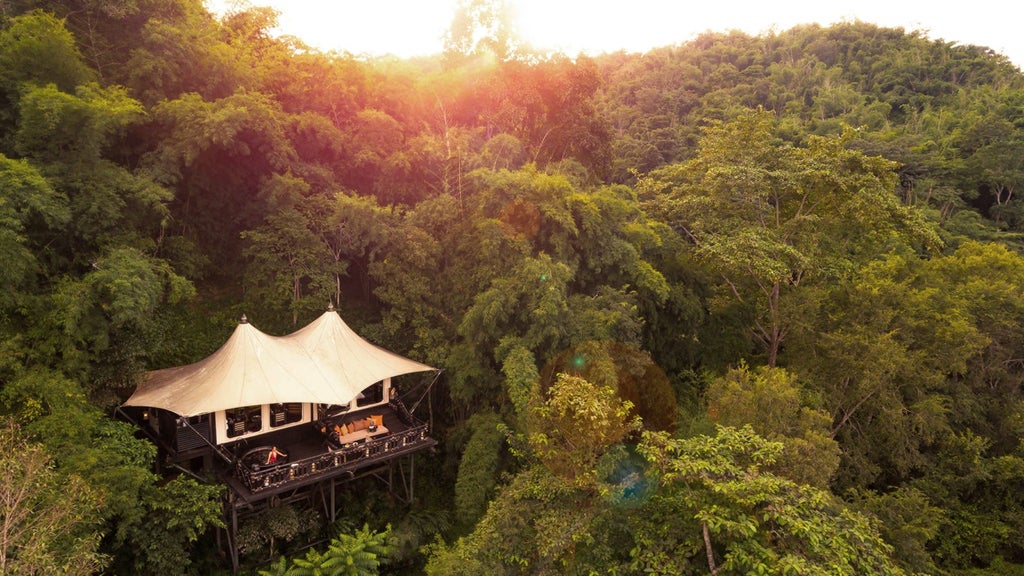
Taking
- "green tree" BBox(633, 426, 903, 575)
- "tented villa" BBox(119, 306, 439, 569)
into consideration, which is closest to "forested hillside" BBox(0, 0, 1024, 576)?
"green tree" BBox(633, 426, 903, 575)

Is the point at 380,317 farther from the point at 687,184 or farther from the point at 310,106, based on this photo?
the point at 687,184

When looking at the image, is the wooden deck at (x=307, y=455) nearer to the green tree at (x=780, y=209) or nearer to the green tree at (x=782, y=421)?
the green tree at (x=782, y=421)

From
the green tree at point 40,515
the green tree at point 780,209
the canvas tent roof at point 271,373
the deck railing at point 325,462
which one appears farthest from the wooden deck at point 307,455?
the green tree at point 780,209

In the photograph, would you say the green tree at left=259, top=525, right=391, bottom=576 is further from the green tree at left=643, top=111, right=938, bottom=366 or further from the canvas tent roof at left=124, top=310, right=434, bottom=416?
the green tree at left=643, top=111, right=938, bottom=366

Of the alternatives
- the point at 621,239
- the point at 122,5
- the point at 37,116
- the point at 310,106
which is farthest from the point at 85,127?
the point at 621,239

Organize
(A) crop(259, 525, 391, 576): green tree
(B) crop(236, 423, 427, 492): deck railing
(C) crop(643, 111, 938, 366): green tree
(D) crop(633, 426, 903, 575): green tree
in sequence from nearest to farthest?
(D) crop(633, 426, 903, 575): green tree → (A) crop(259, 525, 391, 576): green tree → (B) crop(236, 423, 427, 492): deck railing → (C) crop(643, 111, 938, 366): green tree

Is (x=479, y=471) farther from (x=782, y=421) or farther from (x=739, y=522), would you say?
(x=739, y=522)
